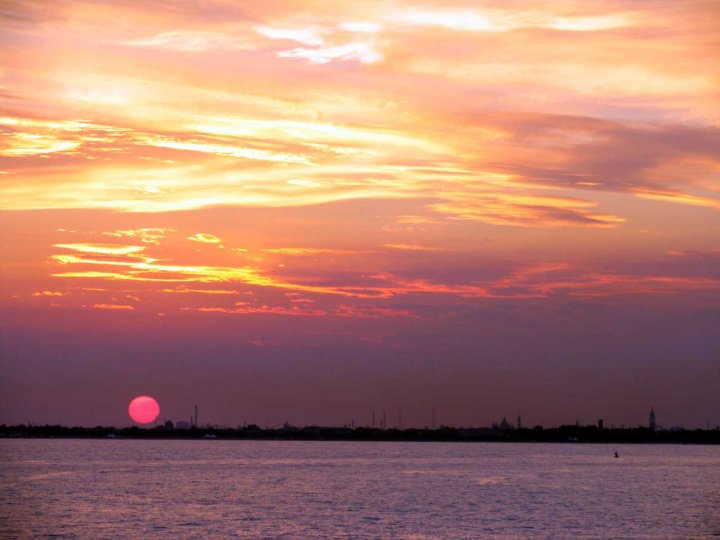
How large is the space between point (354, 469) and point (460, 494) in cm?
7312

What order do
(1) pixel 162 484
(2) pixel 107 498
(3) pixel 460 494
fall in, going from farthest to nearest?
1. (1) pixel 162 484
2. (3) pixel 460 494
3. (2) pixel 107 498

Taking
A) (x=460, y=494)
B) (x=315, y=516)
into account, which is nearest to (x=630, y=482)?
(x=460, y=494)

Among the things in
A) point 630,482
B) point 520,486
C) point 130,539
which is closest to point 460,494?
point 520,486

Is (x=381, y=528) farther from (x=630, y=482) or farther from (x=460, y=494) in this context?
(x=630, y=482)

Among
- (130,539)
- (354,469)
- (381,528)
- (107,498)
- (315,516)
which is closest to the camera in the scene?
(130,539)

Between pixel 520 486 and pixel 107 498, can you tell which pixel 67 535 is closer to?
pixel 107 498

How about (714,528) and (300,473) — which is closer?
(714,528)

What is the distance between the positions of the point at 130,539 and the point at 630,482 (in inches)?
4089

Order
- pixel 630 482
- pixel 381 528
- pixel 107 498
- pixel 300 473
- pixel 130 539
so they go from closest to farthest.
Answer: pixel 130 539, pixel 381 528, pixel 107 498, pixel 630 482, pixel 300 473

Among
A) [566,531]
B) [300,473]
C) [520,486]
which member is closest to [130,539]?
[566,531]

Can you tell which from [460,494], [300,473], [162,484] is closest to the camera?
[460,494]

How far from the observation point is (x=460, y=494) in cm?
12600

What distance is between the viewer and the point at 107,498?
114438mm

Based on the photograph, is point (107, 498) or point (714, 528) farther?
point (107, 498)
